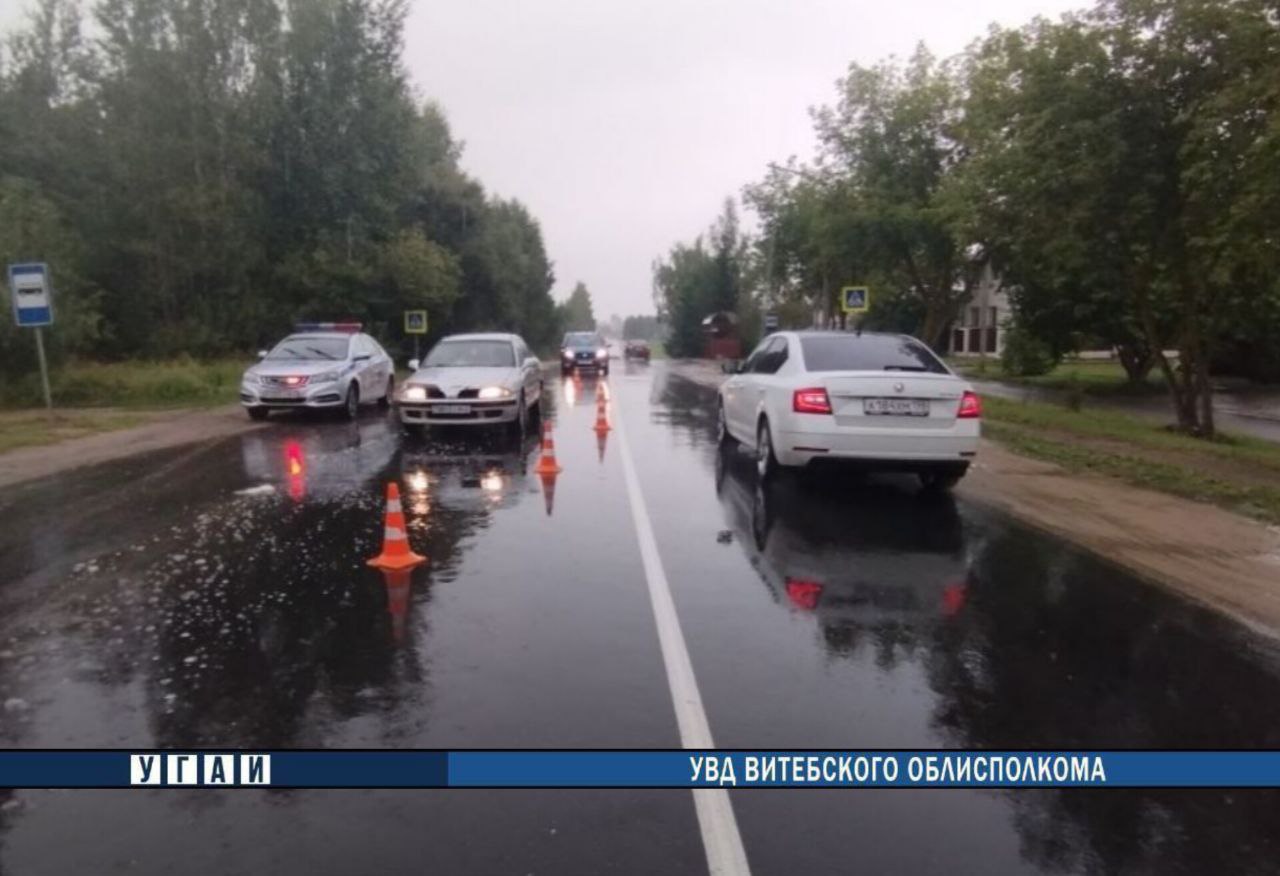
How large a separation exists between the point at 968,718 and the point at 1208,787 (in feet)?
3.20

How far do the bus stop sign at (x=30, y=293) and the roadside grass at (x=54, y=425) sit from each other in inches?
72.2

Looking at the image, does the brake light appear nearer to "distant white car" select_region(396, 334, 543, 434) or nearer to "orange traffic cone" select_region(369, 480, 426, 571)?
"orange traffic cone" select_region(369, 480, 426, 571)

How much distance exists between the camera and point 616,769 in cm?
400

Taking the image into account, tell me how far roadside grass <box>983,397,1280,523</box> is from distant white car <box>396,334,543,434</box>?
775 centimetres

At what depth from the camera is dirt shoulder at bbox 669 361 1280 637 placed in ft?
22.9

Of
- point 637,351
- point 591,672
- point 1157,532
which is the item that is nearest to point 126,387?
point 591,672

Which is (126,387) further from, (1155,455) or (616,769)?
(616,769)

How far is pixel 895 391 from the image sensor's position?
32.0 ft

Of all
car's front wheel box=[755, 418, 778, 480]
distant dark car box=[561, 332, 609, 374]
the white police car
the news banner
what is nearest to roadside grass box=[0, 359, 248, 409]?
the white police car

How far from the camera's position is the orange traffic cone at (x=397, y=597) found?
5886 millimetres

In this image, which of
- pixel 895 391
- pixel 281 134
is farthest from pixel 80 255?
pixel 895 391

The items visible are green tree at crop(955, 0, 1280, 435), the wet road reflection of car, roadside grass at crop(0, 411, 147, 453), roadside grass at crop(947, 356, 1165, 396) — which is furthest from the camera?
roadside grass at crop(947, 356, 1165, 396)

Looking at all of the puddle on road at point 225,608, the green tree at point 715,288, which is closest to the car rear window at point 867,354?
the puddle on road at point 225,608

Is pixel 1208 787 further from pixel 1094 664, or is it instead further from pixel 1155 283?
pixel 1155 283
